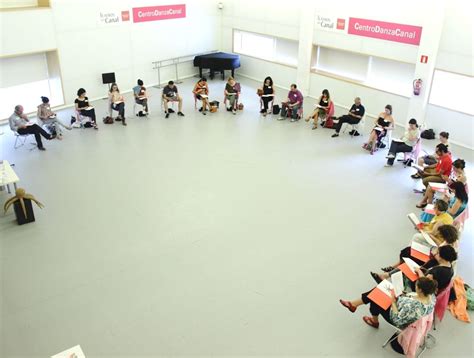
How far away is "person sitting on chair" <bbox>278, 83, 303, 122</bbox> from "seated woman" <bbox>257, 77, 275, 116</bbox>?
428 mm

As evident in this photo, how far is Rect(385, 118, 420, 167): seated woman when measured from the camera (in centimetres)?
822

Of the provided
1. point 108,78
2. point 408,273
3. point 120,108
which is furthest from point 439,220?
point 108,78

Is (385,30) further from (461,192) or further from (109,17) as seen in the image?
(109,17)

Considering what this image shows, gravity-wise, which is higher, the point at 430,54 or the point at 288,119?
the point at 430,54

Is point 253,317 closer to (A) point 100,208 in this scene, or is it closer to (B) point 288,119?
(A) point 100,208

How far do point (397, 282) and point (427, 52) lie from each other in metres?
6.44

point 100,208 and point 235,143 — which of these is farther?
point 235,143

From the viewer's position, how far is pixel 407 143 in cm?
830

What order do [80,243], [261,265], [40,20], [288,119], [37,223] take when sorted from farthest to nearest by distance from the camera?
[288,119] < [40,20] < [37,223] < [80,243] < [261,265]

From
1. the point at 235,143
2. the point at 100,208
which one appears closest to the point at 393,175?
the point at 235,143

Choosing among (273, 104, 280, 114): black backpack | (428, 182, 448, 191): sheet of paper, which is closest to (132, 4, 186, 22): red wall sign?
(273, 104, 280, 114): black backpack

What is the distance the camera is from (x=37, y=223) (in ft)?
21.2

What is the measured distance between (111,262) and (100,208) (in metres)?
1.44

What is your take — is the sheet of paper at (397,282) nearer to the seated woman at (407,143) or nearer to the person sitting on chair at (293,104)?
the seated woman at (407,143)
